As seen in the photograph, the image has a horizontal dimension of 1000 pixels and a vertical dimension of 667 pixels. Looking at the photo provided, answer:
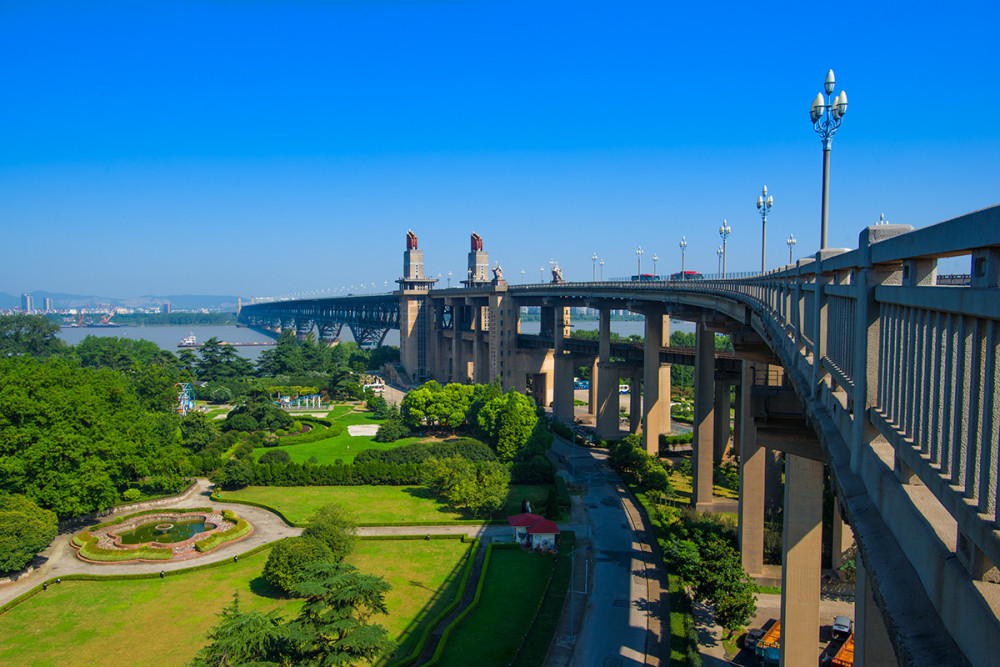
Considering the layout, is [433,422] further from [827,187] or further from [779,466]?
[827,187]

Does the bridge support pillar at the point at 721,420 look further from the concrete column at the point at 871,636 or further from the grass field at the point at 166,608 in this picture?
the concrete column at the point at 871,636

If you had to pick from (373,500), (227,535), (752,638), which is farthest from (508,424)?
(752,638)

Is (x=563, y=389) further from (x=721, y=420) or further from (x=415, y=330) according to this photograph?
(x=415, y=330)

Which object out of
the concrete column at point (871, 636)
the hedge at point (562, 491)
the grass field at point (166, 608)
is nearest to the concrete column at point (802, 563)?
the concrete column at point (871, 636)

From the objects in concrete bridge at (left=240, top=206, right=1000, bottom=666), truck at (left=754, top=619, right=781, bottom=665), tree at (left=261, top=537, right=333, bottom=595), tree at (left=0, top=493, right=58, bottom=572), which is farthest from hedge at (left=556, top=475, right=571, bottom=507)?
→ tree at (left=0, top=493, right=58, bottom=572)

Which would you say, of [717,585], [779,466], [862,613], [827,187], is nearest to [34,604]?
[717,585]

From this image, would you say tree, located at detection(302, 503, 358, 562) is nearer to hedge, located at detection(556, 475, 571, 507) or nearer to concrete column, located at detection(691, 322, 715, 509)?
hedge, located at detection(556, 475, 571, 507)
